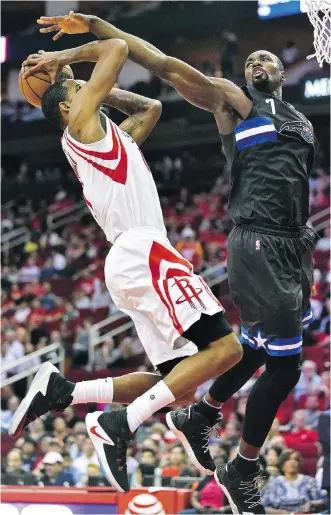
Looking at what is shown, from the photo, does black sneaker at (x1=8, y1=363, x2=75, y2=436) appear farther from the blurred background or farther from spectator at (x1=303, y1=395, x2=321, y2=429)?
spectator at (x1=303, y1=395, x2=321, y2=429)

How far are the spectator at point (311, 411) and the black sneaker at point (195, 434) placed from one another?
18.4 feet

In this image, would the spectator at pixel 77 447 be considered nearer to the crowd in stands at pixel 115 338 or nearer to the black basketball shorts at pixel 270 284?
the crowd in stands at pixel 115 338

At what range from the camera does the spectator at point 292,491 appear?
9.16m

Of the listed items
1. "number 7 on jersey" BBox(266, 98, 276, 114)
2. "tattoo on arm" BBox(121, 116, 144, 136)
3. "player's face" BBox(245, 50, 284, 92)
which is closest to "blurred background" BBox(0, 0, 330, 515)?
"tattoo on arm" BBox(121, 116, 144, 136)

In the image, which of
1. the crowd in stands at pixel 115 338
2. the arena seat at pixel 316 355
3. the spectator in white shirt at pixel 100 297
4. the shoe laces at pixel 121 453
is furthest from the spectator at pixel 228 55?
the shoe laces at pixel 121 453

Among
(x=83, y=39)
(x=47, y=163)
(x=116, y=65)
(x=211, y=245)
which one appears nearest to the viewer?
(x=116, y=65)

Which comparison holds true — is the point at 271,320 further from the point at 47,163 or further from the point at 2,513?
the point at 47,163

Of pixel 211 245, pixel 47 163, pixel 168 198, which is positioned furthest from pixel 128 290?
pixel 47 163

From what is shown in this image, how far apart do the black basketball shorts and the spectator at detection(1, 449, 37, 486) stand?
5503mm

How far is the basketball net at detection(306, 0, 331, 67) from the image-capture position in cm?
648

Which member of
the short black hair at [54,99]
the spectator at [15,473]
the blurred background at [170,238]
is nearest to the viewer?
the short black hair at [54,99]

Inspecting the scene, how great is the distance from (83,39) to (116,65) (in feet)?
45.1

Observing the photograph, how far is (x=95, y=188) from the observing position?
573 cm

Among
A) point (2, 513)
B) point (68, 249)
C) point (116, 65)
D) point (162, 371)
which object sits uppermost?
point (116, 65)
